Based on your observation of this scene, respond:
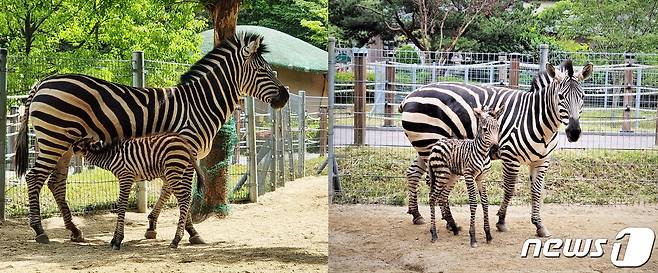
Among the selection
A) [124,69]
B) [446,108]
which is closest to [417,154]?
[446,108]

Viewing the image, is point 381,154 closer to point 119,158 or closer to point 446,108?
point 446,108

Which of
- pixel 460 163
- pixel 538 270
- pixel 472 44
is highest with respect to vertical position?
pixel 472 44

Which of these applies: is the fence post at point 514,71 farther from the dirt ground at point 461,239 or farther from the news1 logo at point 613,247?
the news1 logo at point 613,247

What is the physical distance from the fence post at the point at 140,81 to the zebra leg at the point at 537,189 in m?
2.60

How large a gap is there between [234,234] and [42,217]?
1262mm

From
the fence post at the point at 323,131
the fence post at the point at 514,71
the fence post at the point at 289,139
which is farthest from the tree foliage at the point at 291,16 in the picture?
the fence post at the point at 514,71

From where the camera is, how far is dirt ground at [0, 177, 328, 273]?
5270 millimetres

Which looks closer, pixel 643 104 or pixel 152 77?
pixel 643 104

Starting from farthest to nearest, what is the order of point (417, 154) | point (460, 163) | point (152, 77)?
point (152, 77) → point (417, 154) → point (460, 163)

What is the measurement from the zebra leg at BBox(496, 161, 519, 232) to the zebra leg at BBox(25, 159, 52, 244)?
2.77 metres

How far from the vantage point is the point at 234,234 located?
19.9 feet

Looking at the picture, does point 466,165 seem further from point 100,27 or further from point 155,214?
point 100,27

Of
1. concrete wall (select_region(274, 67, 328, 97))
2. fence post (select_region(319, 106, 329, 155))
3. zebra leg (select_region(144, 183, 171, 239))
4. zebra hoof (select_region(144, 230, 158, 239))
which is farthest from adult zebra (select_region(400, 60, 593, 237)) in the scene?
fence post (select_region(319, 106, 329, 155))

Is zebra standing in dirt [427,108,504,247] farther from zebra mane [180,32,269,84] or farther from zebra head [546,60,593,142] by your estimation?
zebra mane [180,32,269,84]
